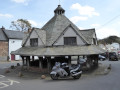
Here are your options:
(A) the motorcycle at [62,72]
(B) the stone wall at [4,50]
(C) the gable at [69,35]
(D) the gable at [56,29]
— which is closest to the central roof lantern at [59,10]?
(D) the gable at [56,29]

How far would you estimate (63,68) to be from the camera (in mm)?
14633

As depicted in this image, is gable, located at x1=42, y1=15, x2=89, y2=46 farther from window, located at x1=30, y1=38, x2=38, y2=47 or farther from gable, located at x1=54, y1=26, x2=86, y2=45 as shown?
window, located at x1=30, y1=38, x2=38, y2=47

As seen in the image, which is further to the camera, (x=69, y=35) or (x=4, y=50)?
(x=4, y=50)

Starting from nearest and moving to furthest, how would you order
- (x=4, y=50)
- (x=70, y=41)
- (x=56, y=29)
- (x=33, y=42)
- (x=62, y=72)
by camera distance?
(x=62, y=72) → (x=70, y=41) → (x=33, y=42) → (x=56, y=29) → (x=4, y=50)

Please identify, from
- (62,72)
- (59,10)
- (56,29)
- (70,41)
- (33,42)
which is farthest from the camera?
(59,10)

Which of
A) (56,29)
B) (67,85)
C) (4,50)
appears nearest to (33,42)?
(56,29)

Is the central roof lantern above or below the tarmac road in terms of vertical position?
above

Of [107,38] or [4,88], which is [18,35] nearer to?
[4,88]

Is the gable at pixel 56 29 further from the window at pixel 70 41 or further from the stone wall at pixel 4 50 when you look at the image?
the stone wall at pixel 4 50

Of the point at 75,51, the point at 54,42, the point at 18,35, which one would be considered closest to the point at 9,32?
the point at 18,35

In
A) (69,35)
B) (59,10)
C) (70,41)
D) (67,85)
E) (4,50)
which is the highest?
(59,10)

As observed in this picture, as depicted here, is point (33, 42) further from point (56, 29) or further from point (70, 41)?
point (70, 41)

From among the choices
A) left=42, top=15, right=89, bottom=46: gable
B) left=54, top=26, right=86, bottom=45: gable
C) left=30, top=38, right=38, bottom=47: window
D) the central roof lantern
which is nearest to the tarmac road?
left=54, top=26, right=86, bottom=45: gable

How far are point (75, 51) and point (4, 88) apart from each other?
9.39 meters
